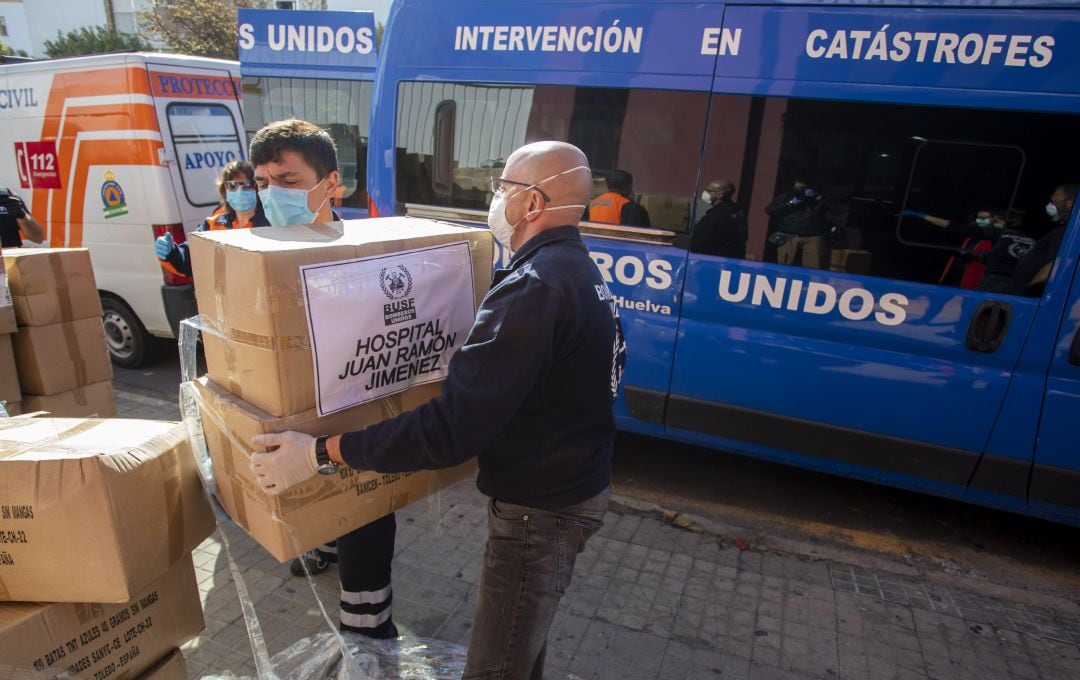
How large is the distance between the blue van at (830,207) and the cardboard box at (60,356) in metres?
2.23

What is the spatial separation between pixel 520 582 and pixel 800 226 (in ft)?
7.78

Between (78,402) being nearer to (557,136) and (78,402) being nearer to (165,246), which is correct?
(165,246)

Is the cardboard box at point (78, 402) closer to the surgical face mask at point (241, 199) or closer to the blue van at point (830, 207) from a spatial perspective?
the surgical face mask at point (241, 199)

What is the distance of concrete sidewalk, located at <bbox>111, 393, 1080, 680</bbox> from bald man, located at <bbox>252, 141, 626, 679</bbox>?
613 millimetres

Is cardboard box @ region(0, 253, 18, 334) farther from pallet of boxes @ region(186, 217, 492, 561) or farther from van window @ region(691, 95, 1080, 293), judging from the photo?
van window @ region(691, 95, 1080, 293)

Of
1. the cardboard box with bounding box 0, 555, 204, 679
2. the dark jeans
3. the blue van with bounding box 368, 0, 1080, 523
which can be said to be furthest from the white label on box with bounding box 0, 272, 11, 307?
the blue van with bounding box 368, 0, 1080, 523

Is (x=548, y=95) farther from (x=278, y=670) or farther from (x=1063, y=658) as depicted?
(x=1063, y=658)

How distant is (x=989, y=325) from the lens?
2.99 metres

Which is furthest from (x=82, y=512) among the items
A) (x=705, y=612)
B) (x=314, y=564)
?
(x=705, y=612)

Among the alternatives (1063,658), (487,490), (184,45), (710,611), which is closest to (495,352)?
(487,490)

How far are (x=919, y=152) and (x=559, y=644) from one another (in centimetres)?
270

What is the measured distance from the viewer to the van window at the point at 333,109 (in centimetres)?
514

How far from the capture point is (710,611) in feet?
9.16

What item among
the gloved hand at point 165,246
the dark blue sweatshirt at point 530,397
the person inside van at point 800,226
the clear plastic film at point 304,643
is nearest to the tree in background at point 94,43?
the gloved hand at point 165,246
